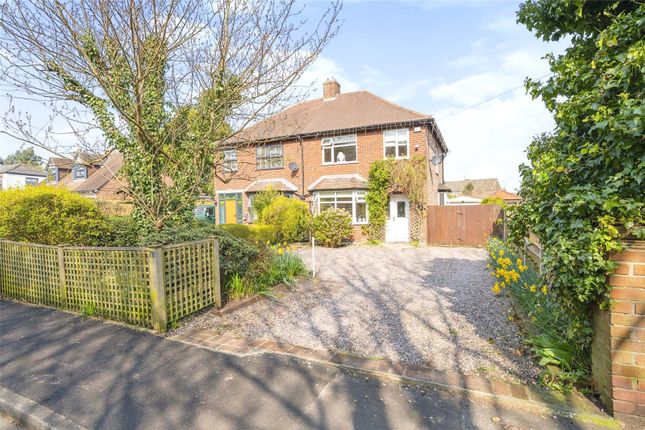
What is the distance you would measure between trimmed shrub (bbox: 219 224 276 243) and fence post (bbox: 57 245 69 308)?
483 centimetres

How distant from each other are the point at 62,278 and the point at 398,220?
13235mm

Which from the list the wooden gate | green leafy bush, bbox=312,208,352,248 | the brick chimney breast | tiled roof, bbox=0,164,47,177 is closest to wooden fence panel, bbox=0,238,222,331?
green leafy bush, bbox=312,208,352,248

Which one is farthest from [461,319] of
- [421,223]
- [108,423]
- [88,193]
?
[88,193]

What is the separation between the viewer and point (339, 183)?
16609 mm

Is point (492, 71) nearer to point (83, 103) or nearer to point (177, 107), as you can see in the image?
point (177, 107)

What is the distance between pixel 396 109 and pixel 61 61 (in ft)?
47.2

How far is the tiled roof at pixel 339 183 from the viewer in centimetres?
1625

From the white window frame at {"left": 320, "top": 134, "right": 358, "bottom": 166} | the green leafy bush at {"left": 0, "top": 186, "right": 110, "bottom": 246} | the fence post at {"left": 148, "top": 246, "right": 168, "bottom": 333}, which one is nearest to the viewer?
the fence post at {"left": 148, "top": 246, "right": 168, "bottom": 333}

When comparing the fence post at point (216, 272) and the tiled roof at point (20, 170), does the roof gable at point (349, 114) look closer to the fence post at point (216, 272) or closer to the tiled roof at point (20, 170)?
the fence post at point (216, 272)

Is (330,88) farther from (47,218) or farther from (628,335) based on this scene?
(628,335)

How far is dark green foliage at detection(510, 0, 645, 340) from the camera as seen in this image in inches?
92.4

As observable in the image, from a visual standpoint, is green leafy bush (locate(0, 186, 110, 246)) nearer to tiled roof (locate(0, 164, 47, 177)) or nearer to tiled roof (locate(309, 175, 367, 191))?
tiled roof (locate(309, 175, 367, 191))

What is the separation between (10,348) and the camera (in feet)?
13.4

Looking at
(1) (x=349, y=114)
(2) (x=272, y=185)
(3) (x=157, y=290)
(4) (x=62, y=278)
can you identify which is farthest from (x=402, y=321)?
(1) (x=349, y=114)
